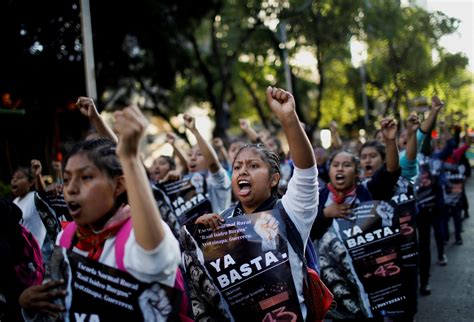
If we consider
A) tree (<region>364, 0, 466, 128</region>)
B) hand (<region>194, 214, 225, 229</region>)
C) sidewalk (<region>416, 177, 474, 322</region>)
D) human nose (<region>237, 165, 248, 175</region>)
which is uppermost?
tree (<region>364, 0, 466, 128</region>)

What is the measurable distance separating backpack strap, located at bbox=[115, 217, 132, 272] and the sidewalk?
14.1 feet

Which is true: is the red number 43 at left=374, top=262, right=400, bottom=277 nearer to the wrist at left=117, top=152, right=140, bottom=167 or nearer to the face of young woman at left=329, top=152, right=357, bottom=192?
the face of young woman at left=329, top=152, right=357, bottom=192

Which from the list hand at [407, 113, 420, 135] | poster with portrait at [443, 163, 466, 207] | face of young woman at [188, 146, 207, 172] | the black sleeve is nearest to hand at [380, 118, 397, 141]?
the black sleeve

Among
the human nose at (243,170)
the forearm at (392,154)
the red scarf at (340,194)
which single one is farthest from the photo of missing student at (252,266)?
the forearm at (392,154)

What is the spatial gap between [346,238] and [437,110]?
194 centimetres

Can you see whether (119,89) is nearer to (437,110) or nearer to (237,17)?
(237,17)

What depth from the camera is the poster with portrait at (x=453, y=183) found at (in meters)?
9.56

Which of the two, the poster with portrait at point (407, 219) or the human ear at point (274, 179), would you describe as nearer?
the human ear at point (274, 179)

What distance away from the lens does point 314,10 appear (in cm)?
1872

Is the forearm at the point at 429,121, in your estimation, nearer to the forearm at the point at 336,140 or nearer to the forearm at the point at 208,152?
the forearm at the point at 336,140

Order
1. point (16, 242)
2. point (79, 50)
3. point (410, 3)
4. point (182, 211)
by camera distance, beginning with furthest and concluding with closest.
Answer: point (410, 3) < point (79, 50) < point (182, 211) < point (16, 242)

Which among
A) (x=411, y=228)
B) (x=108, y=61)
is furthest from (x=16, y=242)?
(x=108, y=61)

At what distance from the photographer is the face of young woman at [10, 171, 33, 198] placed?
17.1 feet

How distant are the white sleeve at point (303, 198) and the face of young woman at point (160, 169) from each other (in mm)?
3711
